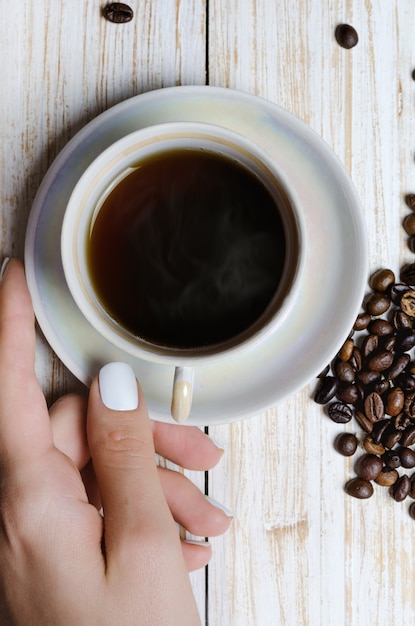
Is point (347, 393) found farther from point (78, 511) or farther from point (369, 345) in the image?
point (78, 511)

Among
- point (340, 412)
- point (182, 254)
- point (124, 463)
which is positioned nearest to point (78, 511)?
point (124, 463)

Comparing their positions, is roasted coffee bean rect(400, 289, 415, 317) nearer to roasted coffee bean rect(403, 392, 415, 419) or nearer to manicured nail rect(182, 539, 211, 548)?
roasted coffee bean rect(403, 392, 415, 419)

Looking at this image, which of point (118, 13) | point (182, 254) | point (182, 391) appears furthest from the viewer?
point (118, 13)

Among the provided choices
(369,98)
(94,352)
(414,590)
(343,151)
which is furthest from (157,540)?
(369,98)

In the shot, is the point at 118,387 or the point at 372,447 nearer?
the point at 118,387

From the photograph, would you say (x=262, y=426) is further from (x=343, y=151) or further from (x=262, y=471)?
(x=343, y=151)

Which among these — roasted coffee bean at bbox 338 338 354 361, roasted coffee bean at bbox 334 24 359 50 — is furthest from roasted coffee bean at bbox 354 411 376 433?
roasted coffee bean at bbox 334 24 359 50
